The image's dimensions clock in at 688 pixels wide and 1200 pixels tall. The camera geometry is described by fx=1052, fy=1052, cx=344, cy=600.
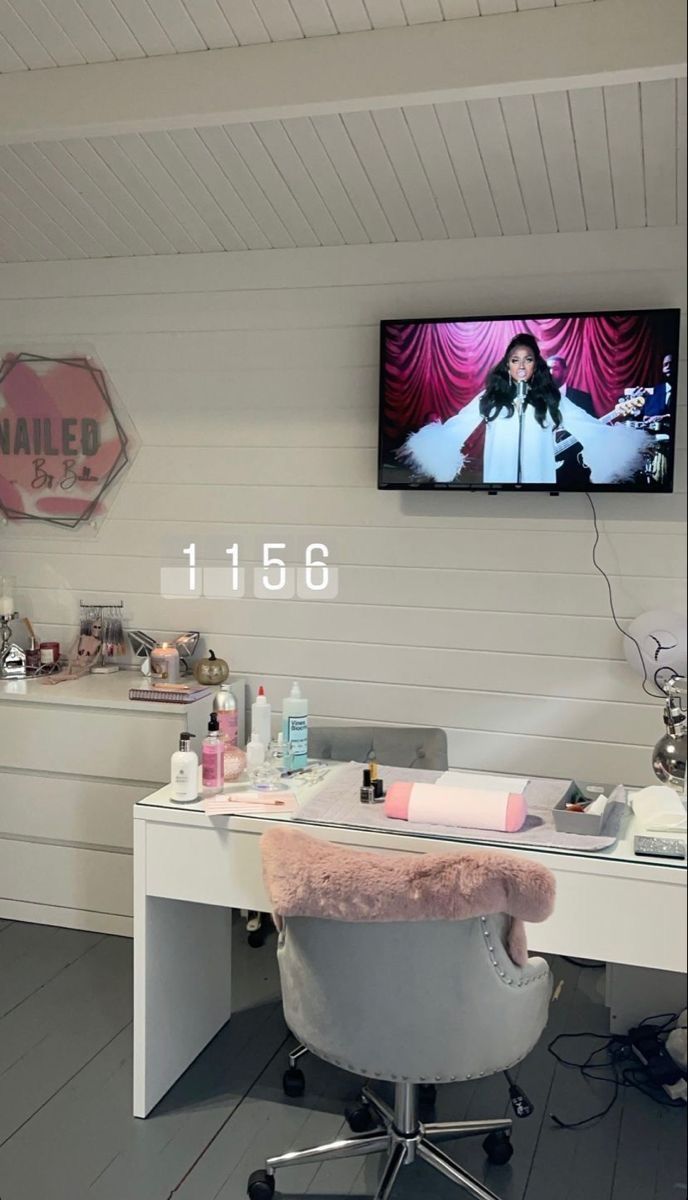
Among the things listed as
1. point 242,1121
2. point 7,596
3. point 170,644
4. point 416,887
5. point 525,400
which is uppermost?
point 525,400

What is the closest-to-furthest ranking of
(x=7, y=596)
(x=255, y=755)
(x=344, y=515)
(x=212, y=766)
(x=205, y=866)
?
(x=205, y=866), (x=212, y=766), (x=255, y=755), (x=344, y=515), (x=7, y=596)

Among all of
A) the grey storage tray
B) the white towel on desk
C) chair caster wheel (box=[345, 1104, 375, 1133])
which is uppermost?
the white towel on desk

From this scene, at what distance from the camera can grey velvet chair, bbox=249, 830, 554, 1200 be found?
1.74 meters

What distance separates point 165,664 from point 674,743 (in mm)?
1837

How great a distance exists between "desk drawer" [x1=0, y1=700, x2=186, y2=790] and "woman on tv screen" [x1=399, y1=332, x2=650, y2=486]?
3.86ft

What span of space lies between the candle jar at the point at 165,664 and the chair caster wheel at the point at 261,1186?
1657 millimetres

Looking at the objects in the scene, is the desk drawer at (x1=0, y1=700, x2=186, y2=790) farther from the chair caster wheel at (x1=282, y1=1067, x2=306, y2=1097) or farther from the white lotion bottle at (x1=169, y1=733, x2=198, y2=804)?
the chair caster wheel at (x1=282, y1=1067, x2=306, y2=1097)

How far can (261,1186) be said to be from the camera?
202cm

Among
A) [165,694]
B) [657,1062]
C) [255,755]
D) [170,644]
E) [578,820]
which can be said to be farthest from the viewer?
[170,644]

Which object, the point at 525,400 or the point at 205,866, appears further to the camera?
the point at 525,400

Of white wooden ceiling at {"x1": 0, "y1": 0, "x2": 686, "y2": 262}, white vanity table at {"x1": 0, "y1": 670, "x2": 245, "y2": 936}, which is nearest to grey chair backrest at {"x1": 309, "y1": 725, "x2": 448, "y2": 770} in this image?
white vanity table at {"x1": 0, "y1": 670, "x2": 245, "y2": 936}

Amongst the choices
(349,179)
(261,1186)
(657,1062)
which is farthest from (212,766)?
(349,179)

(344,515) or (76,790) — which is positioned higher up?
(344,515)

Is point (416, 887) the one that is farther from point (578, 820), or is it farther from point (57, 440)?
point (57, 440)
